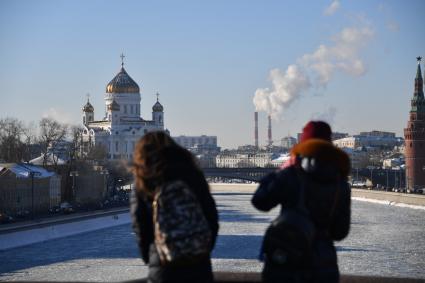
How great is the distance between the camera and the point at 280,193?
10.5ft

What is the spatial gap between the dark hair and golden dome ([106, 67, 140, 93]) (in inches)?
2775

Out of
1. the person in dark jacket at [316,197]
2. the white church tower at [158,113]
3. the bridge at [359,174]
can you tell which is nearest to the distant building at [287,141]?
the white church tower at [158,113]

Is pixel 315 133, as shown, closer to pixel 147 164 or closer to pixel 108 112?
pixel 147 164

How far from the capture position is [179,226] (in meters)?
3.07

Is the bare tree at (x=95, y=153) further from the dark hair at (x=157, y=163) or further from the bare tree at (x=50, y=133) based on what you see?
the dark hair at (x=157, y=163)

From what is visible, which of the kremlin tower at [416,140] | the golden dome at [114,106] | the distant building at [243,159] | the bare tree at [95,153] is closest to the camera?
the bare tree at [95,153]

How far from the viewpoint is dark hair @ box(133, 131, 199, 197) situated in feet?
10.3

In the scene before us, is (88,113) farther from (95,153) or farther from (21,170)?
(21,170)

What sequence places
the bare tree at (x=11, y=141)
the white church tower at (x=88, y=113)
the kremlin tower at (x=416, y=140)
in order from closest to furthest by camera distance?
the bare tree at (x=11, y=141)
the kremlin tower at (x=416, y=140)
the white church tower at (x=88, y=113)

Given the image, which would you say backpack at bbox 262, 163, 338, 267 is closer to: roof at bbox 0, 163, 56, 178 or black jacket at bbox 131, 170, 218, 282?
black jacket at bbox 131, 170, 218, 282

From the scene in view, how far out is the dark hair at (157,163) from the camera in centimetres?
314

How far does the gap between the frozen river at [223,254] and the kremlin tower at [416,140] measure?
78.9ft

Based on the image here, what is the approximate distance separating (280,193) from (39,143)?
45.8 meters

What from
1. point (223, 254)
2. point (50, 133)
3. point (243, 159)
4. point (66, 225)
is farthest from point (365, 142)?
point (223, 254)
